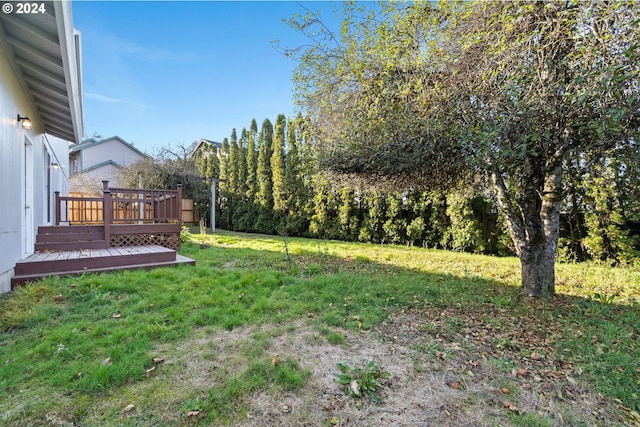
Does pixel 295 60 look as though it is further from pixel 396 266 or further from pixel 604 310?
pixel 604 310

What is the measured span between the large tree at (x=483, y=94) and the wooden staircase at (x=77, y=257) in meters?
3.90

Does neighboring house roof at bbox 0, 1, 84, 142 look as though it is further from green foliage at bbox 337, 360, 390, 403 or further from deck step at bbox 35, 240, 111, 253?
green foliage at bbox 337, 360, 390, 403

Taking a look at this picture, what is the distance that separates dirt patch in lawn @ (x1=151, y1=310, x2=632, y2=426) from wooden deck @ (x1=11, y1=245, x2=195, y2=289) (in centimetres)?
319

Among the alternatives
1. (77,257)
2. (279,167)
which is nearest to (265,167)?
(279,167)

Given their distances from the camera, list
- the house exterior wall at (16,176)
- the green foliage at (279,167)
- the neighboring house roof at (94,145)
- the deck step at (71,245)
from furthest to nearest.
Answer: the neighboring house roof at (94,145), the green foliage at (279,167), the deck step at (71,245), the house exterior wall at (16,176)

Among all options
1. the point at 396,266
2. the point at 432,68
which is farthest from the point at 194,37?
the point at 396,266

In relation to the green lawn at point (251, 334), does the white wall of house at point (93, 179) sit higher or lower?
higher

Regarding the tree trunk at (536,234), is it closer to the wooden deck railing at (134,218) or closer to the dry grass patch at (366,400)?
the dry grass patch at (366,400)

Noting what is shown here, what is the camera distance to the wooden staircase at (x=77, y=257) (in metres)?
4.35

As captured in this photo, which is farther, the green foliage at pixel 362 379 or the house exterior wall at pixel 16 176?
the house exterior wall at pixel 16 176

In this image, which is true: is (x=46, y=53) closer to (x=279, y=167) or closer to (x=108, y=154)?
(x=279, y=167)

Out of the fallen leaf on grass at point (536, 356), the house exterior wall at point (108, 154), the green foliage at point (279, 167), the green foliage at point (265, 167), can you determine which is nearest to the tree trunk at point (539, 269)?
the fallen leaf on grass at point (536, 356)

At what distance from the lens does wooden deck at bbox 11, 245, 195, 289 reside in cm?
426

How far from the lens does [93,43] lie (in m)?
7.75
